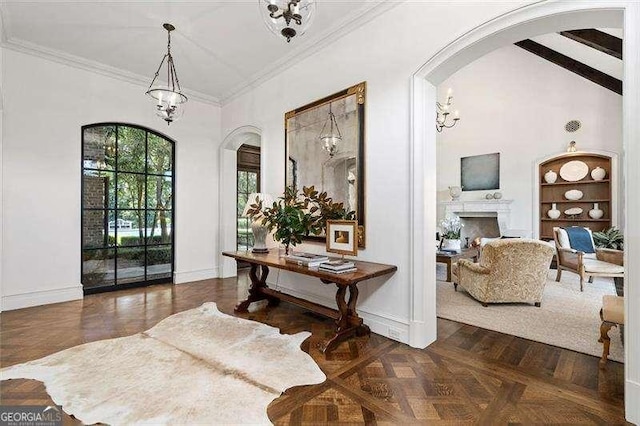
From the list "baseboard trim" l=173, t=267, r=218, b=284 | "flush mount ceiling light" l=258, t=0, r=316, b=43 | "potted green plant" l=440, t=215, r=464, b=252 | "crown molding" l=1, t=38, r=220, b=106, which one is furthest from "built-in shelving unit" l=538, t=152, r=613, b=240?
"crown molding" l=1, t=38, r=220, b=106

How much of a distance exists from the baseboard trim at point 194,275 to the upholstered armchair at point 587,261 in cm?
593

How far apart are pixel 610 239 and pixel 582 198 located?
3.90ft

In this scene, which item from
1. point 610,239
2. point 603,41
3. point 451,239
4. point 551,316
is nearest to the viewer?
point 551,316

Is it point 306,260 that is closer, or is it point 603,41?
point 306,260

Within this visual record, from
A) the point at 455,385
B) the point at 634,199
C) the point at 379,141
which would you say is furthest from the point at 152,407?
the point at 634,199

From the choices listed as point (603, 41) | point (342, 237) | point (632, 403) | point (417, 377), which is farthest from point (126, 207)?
point (603, 41)

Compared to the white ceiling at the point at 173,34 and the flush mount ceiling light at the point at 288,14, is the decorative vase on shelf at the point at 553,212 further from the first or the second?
the flush mount ceiling light at the point at 288,14

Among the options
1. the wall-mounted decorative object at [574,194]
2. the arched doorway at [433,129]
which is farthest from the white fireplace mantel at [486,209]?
the arched doorway at [433,129]

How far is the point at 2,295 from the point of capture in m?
3.61

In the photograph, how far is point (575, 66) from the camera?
621 centimetres

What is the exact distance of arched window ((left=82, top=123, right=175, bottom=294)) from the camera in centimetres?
442

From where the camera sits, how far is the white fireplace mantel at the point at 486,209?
6.95m

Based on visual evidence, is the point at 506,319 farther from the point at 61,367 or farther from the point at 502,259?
the point at 61,367

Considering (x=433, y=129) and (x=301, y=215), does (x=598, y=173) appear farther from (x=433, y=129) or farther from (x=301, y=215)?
(x=301, y=215)
